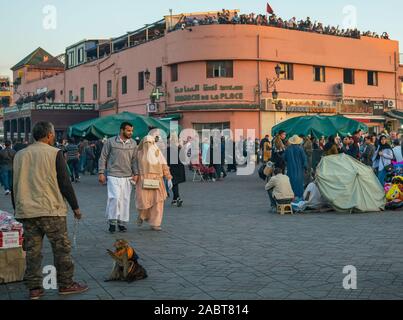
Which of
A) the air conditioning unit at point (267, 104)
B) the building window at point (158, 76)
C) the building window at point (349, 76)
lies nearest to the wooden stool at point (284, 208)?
the air conditioning unit at point (267, 104)

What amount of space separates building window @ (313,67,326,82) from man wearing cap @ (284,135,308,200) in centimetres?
2378

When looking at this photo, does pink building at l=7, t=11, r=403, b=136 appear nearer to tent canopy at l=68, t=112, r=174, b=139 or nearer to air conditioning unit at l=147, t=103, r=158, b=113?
air conditioning unit at l=147, t=103, r=158, b=113

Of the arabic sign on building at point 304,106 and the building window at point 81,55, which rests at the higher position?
the building window at point 81,55

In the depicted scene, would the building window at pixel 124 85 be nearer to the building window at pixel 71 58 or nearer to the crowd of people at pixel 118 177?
the building window at pixel 71 58

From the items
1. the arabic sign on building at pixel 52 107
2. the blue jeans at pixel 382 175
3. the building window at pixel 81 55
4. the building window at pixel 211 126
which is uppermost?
the building window at pixel 81 55

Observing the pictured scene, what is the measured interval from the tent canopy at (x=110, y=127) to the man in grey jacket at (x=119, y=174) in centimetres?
1022

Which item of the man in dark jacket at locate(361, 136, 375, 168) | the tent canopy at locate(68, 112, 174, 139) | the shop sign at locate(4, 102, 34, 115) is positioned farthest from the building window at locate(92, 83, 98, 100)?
the man in dark jacket at locate(361, 136, 375, 168)

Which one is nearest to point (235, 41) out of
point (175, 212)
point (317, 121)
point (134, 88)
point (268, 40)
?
point (268, 40)

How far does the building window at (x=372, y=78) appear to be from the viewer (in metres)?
40.1

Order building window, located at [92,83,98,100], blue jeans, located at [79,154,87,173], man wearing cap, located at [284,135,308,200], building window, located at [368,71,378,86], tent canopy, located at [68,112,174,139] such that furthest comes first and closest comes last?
building window, located at [92,83,98,100], building window, located at [368,71,378,86], blue jeans, located at [79,154,87,173], tent canopy, located at [68,112,174,139], man wearing cap, located at [284,135,308,200]

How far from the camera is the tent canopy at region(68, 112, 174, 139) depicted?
20.5 m
